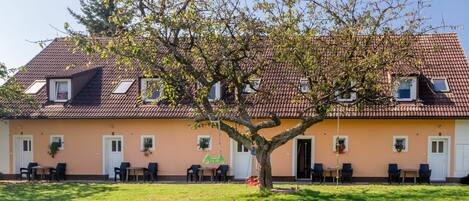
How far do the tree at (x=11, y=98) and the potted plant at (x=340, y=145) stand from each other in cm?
1335

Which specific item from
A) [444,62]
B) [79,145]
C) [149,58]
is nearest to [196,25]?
[149,58]

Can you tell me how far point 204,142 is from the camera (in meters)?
22.2

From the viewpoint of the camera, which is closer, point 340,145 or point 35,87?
point 340,145

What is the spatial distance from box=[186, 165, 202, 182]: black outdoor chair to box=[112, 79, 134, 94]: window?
16.1ft

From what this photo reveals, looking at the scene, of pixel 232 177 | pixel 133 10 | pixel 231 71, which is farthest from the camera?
pixel 232 177

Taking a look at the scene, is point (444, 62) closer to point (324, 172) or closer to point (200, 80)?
point (324, 172)

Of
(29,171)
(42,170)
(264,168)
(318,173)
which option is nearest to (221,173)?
(318,173)

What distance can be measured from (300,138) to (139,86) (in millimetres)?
7746

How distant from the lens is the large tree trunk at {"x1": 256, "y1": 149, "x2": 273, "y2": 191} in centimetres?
1427

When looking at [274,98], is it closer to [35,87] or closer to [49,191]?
[49,191]

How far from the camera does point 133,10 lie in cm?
1243

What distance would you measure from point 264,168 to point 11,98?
12711 mm

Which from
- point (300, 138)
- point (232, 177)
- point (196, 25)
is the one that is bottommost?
point (232, 177)

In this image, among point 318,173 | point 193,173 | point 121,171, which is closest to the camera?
point 318,173
